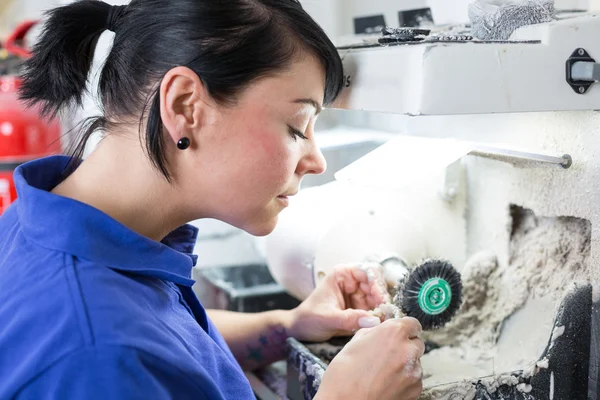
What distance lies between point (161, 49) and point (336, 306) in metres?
0.53

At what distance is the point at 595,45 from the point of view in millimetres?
772

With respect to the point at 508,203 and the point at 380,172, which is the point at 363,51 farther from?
the point at 508,203

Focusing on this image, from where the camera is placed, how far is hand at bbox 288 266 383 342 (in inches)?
42.7

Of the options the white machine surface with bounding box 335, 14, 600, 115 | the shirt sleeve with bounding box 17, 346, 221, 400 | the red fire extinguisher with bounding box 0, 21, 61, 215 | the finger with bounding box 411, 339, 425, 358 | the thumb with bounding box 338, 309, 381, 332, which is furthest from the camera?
the red fire extinguisher with bounding box 0, 21, 61, 215

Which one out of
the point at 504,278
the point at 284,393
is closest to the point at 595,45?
the point at 504,278

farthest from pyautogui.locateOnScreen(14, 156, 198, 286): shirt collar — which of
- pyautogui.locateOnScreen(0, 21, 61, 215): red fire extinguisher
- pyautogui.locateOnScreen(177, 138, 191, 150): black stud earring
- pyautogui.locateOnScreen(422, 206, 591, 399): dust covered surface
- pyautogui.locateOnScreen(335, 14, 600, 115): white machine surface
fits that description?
pyautogui.locateOnScreen(0, 21, 61, 215): red fire extinguisher

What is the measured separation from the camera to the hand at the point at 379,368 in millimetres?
805

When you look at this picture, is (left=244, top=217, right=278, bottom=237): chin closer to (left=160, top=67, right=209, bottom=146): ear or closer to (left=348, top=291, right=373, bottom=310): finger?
(left=160, top=67, right=209, bottom=146): ear

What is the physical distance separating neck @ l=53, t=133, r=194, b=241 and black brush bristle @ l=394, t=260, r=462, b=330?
13.1 inches

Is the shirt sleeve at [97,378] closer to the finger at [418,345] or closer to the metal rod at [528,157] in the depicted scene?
the finger at [418,345]

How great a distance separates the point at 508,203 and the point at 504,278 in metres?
0.12

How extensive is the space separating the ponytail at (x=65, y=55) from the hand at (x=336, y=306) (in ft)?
1.60

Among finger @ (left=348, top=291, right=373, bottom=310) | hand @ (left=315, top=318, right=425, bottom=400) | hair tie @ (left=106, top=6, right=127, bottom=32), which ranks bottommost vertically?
finger @ (left=348, top=291, right=373, bottom=310)

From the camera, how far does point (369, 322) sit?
102 cm
